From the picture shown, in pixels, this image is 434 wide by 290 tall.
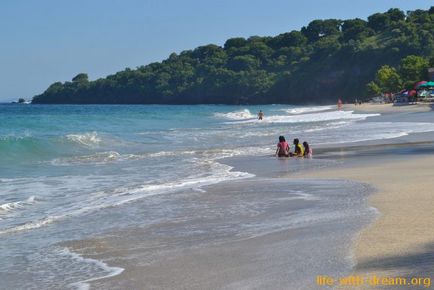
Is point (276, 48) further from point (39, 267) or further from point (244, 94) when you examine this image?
point (39, 267)

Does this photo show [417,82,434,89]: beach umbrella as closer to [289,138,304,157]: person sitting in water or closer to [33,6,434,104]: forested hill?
[33,6,434,104]: forested hill

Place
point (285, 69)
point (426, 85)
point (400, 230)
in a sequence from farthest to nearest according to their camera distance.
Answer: point (285, 69)
point (426, 85)
point (400, 230)

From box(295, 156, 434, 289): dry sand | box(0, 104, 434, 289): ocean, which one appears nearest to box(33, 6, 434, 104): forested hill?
box(0, 104, 434, 289): ocean

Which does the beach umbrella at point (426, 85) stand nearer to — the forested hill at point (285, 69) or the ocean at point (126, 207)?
the forested hill at point (285, 69)

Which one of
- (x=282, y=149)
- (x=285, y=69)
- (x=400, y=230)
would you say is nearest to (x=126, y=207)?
(x=400, y=230)

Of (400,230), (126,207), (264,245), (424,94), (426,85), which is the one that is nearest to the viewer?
(400,230)

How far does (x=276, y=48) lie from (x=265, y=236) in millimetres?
176260

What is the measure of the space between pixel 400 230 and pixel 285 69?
156519mm

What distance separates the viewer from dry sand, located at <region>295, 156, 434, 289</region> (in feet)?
21.7

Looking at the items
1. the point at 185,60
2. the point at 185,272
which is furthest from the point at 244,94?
the point at 185,272

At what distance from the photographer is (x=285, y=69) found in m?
163

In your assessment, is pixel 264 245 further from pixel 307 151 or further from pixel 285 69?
pixel 285 69

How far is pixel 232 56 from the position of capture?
184 m

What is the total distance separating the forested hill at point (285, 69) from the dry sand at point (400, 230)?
243ft
